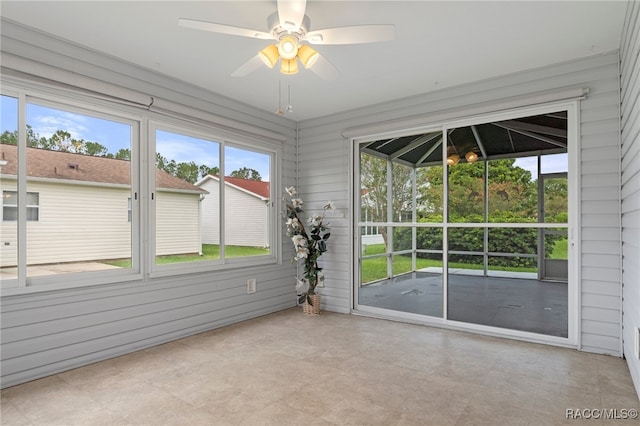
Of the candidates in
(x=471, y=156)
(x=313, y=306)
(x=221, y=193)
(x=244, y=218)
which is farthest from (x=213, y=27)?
(x=471, y=156)

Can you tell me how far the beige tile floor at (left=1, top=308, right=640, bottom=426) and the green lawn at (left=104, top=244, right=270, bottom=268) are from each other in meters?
0.82

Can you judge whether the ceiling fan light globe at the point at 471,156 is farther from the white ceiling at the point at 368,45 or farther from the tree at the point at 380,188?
the white ceiling at the point at 368,45

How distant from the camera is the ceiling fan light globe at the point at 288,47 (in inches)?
91.0

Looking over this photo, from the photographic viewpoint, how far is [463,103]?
3.85 meters

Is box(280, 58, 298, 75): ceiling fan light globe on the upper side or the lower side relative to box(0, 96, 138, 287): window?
upper

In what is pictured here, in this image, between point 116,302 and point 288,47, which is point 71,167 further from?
point 288,47

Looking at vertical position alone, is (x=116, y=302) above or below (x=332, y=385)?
above

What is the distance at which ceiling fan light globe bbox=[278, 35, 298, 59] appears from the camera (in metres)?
2.31

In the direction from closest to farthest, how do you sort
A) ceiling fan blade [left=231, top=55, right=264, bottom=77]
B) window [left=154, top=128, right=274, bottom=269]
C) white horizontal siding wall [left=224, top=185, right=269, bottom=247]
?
ceiling fan blade [left=231, top=55, right=264, bottom=77]
window [left=154, top=128, right=274, bottom=269]
white horizontal siding wall [left=224, top=185, right=269, bottom=247]

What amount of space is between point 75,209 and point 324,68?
7.79 ft

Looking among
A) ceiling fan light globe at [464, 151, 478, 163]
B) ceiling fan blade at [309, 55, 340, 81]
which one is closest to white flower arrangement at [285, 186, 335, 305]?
ceiling fan light globe at [464, 151, 478, 163]

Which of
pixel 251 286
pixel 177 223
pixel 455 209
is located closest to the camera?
pixel 177 223

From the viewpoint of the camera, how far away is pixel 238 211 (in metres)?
4.41

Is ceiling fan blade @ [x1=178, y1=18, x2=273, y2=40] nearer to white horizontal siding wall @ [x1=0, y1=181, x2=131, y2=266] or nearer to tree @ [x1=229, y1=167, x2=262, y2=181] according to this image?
white horizontal siding wall @ [x1=0, y1=181, x2=131, y2=266]
